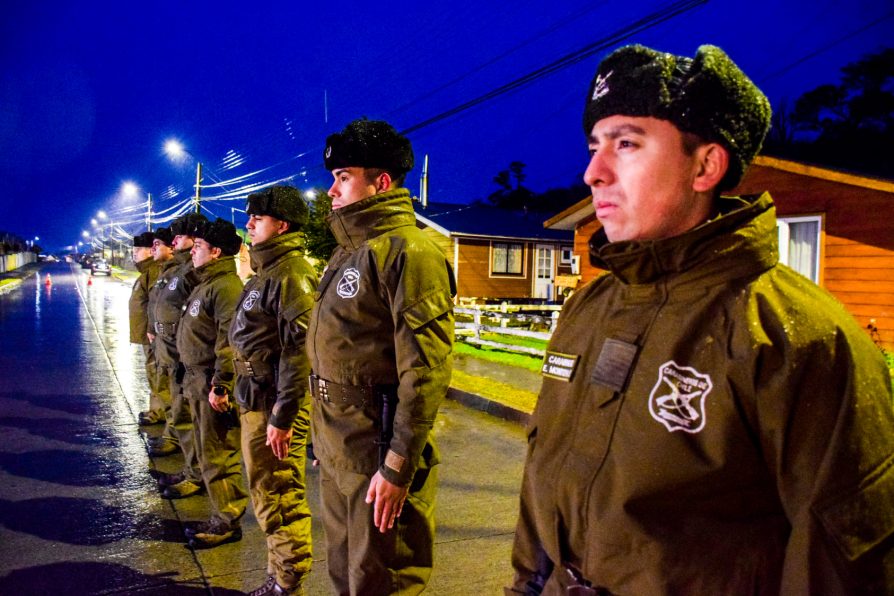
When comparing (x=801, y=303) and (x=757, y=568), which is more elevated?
(x=801, y=303)

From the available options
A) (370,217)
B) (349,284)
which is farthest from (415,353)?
(370,217)

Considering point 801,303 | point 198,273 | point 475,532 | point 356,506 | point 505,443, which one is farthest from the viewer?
point 505,443

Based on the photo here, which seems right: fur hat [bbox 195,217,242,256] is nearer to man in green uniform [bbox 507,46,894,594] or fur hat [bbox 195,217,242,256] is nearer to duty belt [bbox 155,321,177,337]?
duty belt [bbox 155,321,177,337]

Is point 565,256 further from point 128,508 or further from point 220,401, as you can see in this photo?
point 220,401

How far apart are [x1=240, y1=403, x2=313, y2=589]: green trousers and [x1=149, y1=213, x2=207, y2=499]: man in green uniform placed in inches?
66.2

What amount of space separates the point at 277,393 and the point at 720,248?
2892mm

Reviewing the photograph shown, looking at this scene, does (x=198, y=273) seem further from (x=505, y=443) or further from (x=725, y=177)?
(x=725, y=177)

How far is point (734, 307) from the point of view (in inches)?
48.3

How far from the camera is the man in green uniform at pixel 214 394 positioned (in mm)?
4352

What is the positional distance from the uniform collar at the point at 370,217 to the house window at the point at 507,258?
71.5ft

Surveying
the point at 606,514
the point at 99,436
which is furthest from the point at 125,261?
the point at 606,514

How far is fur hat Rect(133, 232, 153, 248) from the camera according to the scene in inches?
357

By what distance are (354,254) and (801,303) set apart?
2033 mm

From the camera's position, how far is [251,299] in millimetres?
3807
